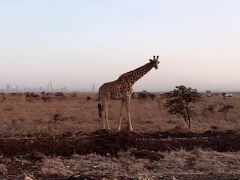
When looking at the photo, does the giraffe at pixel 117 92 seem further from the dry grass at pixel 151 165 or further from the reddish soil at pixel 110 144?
the dry grass at pixel 151 165

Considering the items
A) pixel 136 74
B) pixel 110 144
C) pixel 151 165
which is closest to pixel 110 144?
pixel 110 144

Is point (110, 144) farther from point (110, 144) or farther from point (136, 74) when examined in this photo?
point (136, 74)

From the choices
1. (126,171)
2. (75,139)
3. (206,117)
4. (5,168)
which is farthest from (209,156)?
(206,117)

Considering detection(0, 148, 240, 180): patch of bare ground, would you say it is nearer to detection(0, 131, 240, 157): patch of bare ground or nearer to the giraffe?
detection(0, 131, 240, 157): patch of bare ground

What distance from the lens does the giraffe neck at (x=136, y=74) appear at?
1977 cm

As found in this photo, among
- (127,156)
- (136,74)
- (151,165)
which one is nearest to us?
(151,165)

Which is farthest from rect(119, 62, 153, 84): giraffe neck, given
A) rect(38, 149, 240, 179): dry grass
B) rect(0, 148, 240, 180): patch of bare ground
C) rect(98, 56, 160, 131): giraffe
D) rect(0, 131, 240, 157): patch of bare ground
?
rect(38, 149, 240, 179): dry grass

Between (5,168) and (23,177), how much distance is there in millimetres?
2595

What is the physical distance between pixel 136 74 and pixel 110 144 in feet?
16.3

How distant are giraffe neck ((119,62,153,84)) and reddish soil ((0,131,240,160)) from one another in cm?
302

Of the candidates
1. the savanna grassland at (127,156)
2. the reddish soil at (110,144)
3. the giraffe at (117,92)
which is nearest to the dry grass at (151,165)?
the savanna grassland at (127,156)

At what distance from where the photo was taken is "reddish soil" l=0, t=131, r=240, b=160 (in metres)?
15.1

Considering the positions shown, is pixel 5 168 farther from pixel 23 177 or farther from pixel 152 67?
pixel 152 67

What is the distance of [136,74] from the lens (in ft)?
65.3
